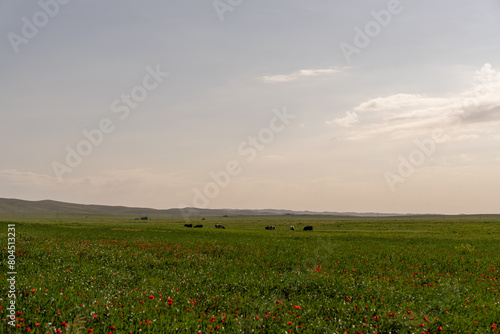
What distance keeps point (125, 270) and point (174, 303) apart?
7.48 m

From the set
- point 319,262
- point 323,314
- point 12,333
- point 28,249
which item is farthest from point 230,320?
point 28,249

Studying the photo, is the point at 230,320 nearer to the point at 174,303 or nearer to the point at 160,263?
the point at 174,303

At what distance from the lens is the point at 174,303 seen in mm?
13812

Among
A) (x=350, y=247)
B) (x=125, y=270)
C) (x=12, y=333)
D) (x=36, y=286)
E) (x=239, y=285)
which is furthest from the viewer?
(x=350, y=247)

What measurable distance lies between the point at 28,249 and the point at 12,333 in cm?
1599

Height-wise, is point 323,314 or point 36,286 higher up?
point 36,286

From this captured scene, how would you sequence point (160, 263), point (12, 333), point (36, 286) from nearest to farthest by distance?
point (12, 333) < point (36, 286) < point (160, 263)

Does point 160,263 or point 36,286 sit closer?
point 36,286

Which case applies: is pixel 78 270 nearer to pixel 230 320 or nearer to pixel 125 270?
pixel 125 270

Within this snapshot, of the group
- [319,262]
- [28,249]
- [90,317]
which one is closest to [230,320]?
[90,317]

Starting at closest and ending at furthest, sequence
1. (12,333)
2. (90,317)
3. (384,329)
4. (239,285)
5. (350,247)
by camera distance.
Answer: (12,333)
(90,317)
(384,329)
(239,285)
(350,247)

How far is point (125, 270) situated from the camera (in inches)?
779

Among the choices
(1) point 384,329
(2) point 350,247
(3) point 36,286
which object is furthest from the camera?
(2) point 350,247

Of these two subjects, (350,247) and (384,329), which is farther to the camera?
(350,247)
